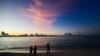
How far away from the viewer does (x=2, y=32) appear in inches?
465
